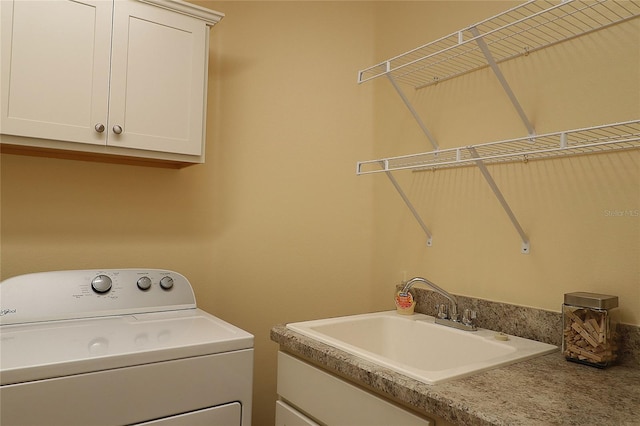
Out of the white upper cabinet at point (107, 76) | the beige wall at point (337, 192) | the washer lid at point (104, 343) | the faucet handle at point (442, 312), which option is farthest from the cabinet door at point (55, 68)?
the faucet handle at point (442, 312)

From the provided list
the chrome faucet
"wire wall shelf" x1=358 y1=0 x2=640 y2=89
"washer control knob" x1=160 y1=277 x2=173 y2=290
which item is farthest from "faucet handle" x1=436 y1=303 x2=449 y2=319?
"washer control knob" x1=160 y1=277 x2=173 y2=290

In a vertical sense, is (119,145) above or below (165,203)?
above

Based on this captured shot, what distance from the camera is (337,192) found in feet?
7.66

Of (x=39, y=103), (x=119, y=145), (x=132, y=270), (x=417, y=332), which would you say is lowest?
(x=417, y=332)

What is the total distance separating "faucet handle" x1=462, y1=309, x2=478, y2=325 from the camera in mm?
1629

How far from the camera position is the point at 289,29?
2.23 m

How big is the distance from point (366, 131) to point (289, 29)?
669 mm

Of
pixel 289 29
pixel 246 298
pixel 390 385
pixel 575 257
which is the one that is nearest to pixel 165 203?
pixel 246 298

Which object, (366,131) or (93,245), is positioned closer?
(93,245)

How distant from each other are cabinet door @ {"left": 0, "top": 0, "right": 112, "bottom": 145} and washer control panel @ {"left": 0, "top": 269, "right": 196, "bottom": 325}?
1.65 feet

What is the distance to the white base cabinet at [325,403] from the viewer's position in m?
1.10

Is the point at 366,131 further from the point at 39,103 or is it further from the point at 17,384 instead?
the point at 17,384

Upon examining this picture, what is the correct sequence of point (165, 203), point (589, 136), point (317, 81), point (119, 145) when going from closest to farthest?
1. point (589, 136)
2. point (119, 145)
3. point (165, 203)
4. point (317, 81)

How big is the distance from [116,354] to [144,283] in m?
0.55
